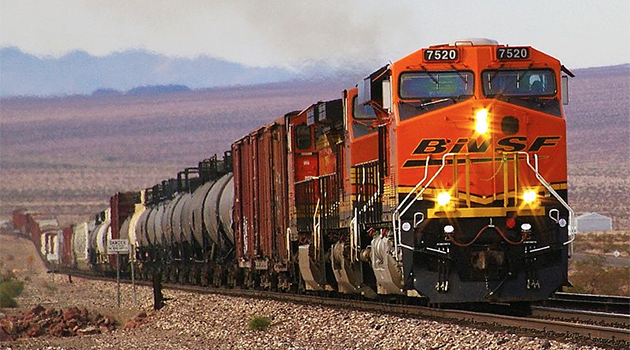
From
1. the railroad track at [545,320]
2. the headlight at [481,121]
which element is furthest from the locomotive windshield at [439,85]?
the railroad track at [545,320]

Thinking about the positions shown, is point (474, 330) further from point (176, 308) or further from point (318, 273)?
point (176, 308)

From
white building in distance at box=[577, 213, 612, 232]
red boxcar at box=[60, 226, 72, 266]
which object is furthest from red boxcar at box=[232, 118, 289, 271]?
A: red boxcar at box=[60, 226, 72, 266]

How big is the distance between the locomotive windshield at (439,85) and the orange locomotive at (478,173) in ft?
0.04

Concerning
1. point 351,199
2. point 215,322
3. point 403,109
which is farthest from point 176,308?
point 403,109

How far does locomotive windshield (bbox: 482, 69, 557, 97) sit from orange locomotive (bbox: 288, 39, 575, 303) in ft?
0.04

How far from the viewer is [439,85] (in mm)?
15680

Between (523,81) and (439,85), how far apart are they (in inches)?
43.4

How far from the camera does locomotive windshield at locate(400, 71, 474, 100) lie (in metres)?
15.6

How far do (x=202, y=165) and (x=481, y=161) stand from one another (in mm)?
23224

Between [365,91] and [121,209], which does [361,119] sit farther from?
[121,209]

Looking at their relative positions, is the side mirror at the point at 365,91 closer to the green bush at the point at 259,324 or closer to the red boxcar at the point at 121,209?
the green bush at the point at 259,324

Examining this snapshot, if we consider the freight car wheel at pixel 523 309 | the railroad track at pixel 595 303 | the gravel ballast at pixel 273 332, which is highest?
the freight car wheel at pixel 523 309

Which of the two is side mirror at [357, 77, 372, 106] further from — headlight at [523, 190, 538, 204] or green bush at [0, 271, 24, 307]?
green bush at [0, 271, 24, 307]

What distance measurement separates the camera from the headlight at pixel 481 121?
610 inches
